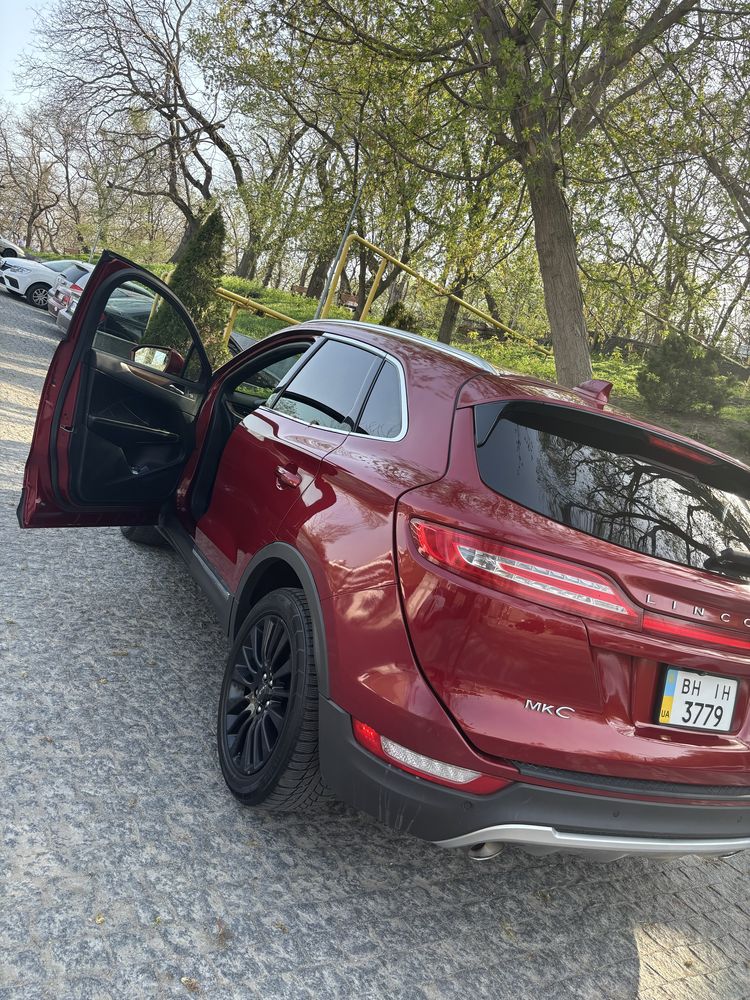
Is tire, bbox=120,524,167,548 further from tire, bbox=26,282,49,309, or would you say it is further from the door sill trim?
tire, bbox=26,282,49,309

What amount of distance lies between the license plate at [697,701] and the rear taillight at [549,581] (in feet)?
0.83

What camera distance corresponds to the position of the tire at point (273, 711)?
110 inches

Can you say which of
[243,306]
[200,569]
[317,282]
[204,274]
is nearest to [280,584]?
[200,569]

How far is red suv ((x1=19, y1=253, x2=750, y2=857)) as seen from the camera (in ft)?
7.54

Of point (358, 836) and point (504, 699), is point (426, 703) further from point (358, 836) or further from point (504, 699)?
point (358, 836)

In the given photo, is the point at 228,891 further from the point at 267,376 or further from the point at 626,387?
the point at 626,387

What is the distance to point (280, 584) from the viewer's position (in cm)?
337

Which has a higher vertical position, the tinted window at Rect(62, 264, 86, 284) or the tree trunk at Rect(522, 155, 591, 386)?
the tree trunk at Rect(522, 155, 591, 386)

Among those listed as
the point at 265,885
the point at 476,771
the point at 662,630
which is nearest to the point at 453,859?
the point at 265,885

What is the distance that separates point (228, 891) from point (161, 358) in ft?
10.3

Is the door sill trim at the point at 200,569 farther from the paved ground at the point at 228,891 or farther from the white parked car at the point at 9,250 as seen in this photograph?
the white parked car at the point at 9,250

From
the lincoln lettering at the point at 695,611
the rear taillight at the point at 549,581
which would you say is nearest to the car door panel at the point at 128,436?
the rear taillight at the point at 549,581

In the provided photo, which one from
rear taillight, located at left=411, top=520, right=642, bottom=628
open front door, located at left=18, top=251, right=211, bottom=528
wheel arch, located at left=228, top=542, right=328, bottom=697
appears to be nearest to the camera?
rear taillight, located at left=411, top=520, right=642, bottom=628

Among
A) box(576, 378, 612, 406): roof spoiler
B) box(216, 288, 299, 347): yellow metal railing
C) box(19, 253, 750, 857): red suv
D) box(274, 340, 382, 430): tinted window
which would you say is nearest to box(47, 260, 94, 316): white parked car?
box(216, 288, 299, 347): yellow metal railing
